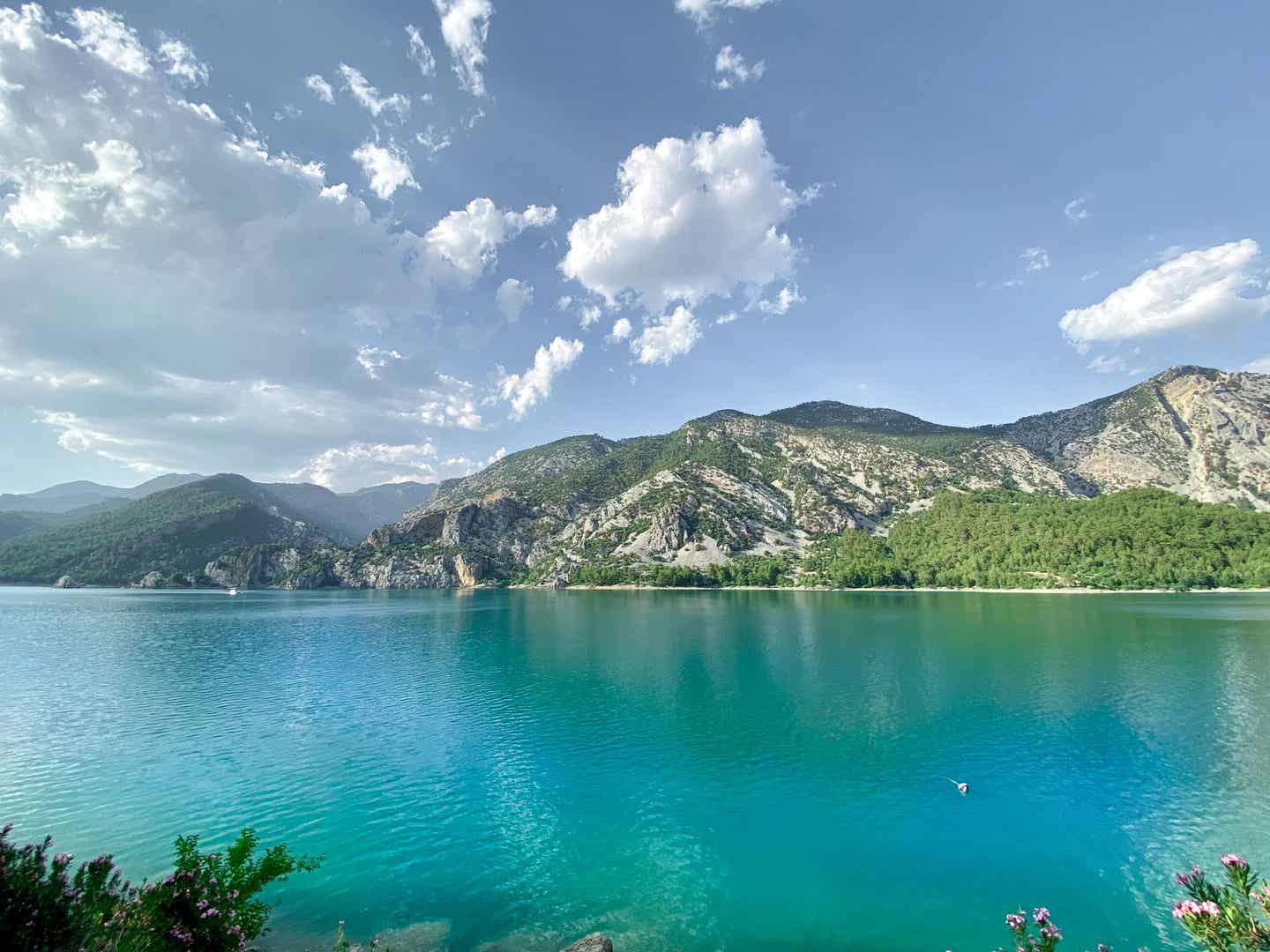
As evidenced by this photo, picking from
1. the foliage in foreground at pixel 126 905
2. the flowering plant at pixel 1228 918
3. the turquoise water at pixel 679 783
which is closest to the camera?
the flowering plant at pixel 1228 918

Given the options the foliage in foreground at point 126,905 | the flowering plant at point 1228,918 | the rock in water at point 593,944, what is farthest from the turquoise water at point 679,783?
the flowering plant at point 1228,918

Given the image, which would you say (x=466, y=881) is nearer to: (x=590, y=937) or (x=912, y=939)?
(x=590, y=937)

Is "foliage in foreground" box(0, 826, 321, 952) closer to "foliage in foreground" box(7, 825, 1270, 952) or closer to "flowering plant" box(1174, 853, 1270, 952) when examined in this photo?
"foliage in foreground" box(7, 825, 1270, 952)

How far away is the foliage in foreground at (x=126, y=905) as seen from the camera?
32.8ft

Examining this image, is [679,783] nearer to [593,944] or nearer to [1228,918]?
[593,944]

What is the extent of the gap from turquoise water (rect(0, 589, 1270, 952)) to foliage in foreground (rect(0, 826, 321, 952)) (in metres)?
8.14

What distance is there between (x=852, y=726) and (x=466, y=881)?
2927cm

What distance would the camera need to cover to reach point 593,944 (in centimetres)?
1786

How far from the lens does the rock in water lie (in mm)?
17656

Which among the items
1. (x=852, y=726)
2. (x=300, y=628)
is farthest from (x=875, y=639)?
(x=300, y=628)

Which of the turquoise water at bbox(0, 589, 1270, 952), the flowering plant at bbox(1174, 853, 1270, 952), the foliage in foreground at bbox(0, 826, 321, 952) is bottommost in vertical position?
the turquoise water at bbox(0, 589, 1270, 952)

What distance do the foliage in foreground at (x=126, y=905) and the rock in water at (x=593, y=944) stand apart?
9025mm

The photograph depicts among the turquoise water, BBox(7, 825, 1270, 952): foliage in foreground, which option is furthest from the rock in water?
BBox(7, 825, 1270, 952): foliage in foreground

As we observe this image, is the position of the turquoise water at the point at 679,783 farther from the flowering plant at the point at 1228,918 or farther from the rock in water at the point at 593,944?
the flowering plant at the point at 1228,918
